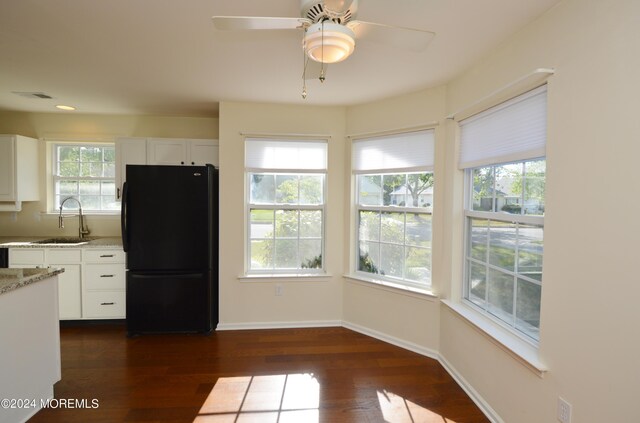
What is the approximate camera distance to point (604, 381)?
1.27m

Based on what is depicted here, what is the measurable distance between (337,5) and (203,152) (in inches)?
109

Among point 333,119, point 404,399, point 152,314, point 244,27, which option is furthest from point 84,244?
point 404,399

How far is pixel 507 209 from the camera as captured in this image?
6.50 feet

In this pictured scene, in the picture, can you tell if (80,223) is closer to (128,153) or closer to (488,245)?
(128,153)

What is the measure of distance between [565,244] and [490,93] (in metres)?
1.04

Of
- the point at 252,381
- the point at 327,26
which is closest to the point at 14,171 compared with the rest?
the point at 252,381

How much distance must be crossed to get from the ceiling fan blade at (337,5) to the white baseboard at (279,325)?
9.56ft

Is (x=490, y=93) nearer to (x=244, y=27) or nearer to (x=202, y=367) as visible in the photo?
(x=244, y=27)

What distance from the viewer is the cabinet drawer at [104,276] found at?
10.7 ft

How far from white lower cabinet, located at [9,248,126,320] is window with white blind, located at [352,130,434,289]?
2.59m

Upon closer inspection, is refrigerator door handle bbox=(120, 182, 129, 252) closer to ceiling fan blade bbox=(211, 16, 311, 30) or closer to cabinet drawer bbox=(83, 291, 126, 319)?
cabinet drawer bbox=(83, 291, 126, 319)

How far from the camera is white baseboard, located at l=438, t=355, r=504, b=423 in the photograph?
1936 mm

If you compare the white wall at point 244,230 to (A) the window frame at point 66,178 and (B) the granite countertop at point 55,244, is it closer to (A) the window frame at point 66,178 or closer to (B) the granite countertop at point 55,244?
(B) the granite countertop at point 55,244

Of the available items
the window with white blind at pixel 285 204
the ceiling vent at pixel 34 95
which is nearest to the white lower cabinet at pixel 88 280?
the window with white blind at pixel 285 204
